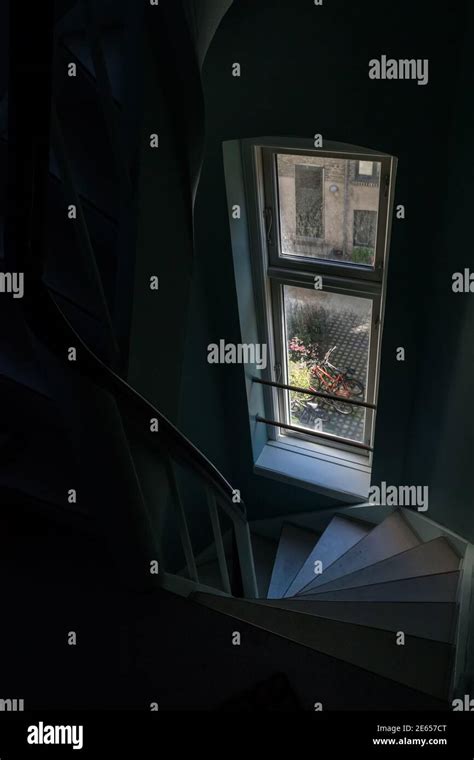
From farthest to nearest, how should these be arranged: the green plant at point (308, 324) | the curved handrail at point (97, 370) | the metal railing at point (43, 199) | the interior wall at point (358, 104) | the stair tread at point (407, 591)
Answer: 1. the green plant at point (308, 324)
2. the stair tread at point (407, 591)
3. the interior wall at point (358, 104)
4. the curved handrail at point (97, 370)
5. the metal railing at point (43, 199)

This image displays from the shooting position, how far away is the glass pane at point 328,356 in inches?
142

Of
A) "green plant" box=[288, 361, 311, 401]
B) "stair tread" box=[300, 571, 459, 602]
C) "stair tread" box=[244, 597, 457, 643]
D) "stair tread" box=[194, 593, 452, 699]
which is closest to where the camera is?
"stair tread" box=[194, 593, 452, 699]

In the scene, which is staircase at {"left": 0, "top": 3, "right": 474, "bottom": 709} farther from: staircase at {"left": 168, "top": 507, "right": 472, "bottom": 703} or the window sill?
the window sill

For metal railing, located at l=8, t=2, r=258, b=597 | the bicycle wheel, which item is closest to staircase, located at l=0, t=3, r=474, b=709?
metal railing, located at l=8, t=2, r=258, b=597

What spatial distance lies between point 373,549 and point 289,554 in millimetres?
634

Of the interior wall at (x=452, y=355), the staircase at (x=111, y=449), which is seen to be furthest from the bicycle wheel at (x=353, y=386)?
the staircase at (x=111, y=449)

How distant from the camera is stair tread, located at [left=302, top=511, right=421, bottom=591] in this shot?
354cm

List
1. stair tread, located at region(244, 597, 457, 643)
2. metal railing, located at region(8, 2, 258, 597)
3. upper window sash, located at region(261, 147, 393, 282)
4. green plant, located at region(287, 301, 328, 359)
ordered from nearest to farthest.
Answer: metal railing, located at region(8, 2, 258, 597) < stair tread, located at region(244, 597, 457, 643) < upper window sash, located at region(261, 147, 393, 282) < green plant, located at region(287, 301, 328, 359)

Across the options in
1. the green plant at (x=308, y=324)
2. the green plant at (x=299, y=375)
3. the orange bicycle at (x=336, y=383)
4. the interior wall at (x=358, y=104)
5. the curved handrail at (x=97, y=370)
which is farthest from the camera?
the green plant at (x=299, y=375)

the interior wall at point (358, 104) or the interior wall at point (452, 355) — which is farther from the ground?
the interior wall at point (358, 104)

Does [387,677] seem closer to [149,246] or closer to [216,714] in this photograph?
[216,714]

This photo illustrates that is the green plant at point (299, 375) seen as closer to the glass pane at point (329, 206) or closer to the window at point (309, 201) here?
the glass pane at point (329, 206)

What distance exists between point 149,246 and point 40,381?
1.50ft

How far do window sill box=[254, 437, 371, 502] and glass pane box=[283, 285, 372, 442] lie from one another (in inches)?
6.0
